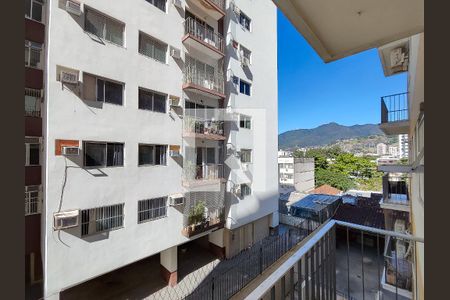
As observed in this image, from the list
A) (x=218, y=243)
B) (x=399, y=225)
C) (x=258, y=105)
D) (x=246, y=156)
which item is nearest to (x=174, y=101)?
(x=246, y=156)

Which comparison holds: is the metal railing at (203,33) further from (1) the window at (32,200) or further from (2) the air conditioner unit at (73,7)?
(1) the window at (32,200)

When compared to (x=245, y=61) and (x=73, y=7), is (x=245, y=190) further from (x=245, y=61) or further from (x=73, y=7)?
(x=73, y=7)

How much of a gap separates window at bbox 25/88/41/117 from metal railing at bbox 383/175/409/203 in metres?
11.3

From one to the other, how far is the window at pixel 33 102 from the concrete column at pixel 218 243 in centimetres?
755

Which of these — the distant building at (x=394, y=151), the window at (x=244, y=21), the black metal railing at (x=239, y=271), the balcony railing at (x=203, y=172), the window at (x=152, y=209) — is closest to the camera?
the window at (x=152, y=209)

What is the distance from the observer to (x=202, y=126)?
8.02m

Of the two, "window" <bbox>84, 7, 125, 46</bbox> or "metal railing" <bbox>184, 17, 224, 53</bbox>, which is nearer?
"window" <bbox>84, 7, 125, 46</bbox>

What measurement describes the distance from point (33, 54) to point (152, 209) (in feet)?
17.6

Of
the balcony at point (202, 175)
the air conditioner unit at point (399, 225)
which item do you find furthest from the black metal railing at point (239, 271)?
the air conditioner unit at point (399, 225)

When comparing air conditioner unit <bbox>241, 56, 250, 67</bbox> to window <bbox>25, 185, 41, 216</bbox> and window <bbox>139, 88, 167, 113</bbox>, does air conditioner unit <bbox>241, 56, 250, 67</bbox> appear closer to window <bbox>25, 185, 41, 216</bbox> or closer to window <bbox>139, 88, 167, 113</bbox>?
window <bbox>139, 88, 167, 113</bbox>

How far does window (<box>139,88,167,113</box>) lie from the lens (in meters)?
6.41

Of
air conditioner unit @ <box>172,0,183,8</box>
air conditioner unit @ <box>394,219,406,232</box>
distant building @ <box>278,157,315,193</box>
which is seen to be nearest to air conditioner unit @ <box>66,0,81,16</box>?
air conditioner unit @ <box>172,0,183,8</box>

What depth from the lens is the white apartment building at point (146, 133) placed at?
16.1ft

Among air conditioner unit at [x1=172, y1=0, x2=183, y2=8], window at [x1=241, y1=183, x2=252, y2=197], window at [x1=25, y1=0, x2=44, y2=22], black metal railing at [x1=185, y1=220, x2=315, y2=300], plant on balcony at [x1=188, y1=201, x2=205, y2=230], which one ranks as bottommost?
black metal railing at [x1=185, y1=220, x2=315, y2=300]
